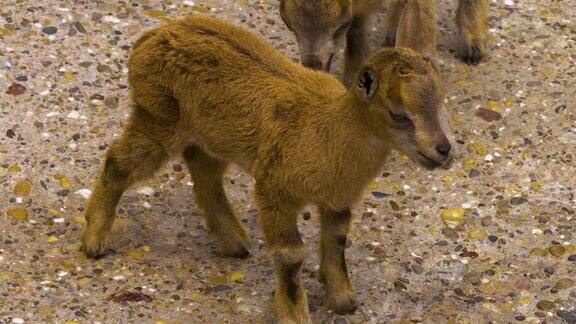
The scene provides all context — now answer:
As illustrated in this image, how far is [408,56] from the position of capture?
6.02 metres

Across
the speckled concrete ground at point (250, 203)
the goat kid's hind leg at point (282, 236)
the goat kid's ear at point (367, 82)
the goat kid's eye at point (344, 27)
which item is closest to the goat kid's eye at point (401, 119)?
the goat kid's ear at point (367, 82)

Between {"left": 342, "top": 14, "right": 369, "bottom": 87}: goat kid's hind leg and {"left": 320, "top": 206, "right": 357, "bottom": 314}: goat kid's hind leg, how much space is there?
2.22 meters

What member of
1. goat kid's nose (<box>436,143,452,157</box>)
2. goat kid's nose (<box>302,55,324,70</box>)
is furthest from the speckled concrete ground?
goat kid's nose (<box>436,143,452,157</box>)

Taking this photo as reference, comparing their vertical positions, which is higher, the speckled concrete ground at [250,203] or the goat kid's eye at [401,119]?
the goat kid's eye at [401,119]

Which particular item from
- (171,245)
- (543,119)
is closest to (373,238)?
(171,245)

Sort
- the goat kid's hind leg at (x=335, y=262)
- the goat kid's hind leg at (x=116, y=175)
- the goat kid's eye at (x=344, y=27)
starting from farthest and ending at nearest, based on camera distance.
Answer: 1. the goat kid's eye at (x=344, y=27)
2. the goat kid's hind leg at (x=116, y=175)
3. the goat kid's hind leg at (x=335, y=262)

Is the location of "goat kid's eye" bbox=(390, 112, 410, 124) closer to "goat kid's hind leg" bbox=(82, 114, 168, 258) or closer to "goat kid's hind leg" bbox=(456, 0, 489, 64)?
"goat kid's hind leg" bbox=(82, 114, 168, 258)

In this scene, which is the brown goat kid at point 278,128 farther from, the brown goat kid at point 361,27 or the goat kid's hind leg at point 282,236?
the brown goat kid at point 361,27

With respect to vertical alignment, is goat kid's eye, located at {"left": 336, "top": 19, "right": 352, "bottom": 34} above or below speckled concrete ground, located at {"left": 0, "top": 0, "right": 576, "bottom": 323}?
above

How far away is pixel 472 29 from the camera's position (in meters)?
→ 9.27

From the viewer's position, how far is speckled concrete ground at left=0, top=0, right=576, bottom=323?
7.02 m

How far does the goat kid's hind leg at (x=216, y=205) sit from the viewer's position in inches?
287

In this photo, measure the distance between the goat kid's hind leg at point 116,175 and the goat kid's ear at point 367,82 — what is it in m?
1.38

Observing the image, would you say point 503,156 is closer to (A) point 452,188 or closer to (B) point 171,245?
(A) point 452,188
